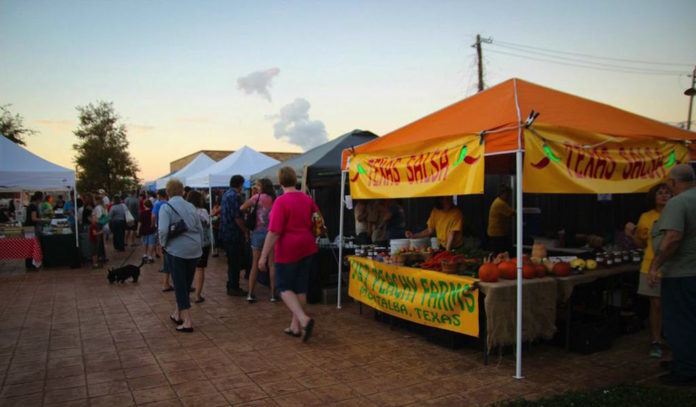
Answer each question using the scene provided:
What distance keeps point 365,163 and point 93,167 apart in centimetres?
2924

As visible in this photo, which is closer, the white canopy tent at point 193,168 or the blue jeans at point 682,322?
the blue jeans at point 682,322

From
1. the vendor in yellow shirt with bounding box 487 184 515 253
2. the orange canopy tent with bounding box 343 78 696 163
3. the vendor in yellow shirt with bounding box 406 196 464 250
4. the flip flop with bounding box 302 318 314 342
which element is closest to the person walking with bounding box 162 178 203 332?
the flip flop with bounding box 302 318 314 342

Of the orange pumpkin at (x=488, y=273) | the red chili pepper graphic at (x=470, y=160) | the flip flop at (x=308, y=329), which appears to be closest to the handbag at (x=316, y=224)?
the flip flop at (x=308, y=329)

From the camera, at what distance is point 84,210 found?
12.3 meters

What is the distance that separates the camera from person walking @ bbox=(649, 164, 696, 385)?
149 inches

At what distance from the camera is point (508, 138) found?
4.17 m

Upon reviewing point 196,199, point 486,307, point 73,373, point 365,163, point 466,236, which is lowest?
point 73,373

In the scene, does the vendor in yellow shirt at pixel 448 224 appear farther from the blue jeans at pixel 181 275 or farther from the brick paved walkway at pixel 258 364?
the blue jeans at pixel 181 275

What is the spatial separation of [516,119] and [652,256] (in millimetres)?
1849

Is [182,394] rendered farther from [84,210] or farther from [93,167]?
[93,167]

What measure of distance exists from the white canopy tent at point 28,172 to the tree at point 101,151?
20.4 metres

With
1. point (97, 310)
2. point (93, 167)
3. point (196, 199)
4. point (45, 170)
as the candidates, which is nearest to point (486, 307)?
point (196, 199)

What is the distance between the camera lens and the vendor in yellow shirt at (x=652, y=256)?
4.51m

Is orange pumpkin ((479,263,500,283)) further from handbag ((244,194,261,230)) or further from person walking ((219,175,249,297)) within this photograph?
person walking ((219,175,249,297))
